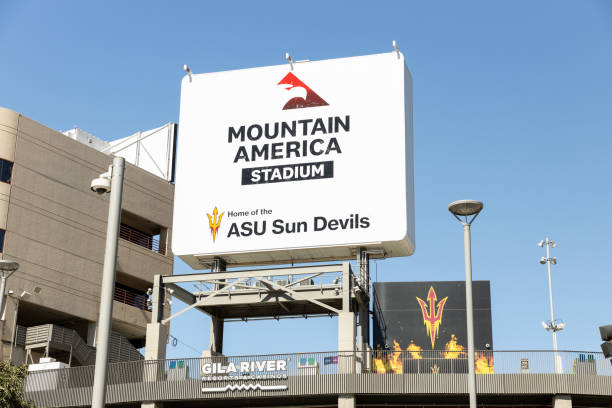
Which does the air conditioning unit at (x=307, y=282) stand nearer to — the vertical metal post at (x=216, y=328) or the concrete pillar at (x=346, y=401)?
the vertical metal post at (x=216, y=328)

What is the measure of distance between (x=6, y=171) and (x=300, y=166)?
2031 centimetres

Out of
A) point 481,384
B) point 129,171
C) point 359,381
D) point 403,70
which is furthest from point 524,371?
point 129,171

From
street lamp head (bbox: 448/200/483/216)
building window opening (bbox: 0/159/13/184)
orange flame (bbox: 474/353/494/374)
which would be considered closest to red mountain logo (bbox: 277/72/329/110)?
A: orange flame (bbox: 474/353/494/374)

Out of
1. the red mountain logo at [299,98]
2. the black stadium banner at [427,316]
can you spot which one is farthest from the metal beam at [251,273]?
the red mountain logo at [299,98]

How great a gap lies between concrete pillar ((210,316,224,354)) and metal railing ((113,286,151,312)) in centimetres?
1486

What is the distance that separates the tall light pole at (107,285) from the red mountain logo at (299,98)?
33.4 meters

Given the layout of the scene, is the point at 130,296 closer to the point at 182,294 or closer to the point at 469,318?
the point at 182,294

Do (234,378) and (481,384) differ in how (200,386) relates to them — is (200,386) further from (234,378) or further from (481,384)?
(481,384)

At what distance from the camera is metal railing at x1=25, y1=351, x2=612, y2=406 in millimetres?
39656

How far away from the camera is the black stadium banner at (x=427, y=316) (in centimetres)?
4712

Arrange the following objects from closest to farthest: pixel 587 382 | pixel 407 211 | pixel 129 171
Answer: pixel 587 382, pixel 407 211, pixel 129 171

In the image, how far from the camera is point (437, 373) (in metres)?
40.0

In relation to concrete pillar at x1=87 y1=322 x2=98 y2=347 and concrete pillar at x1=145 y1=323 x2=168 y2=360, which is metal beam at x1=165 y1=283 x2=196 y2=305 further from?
concrete pillar at x1=87 y1=322 x2=98 y2=347

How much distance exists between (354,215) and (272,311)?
7620mm
